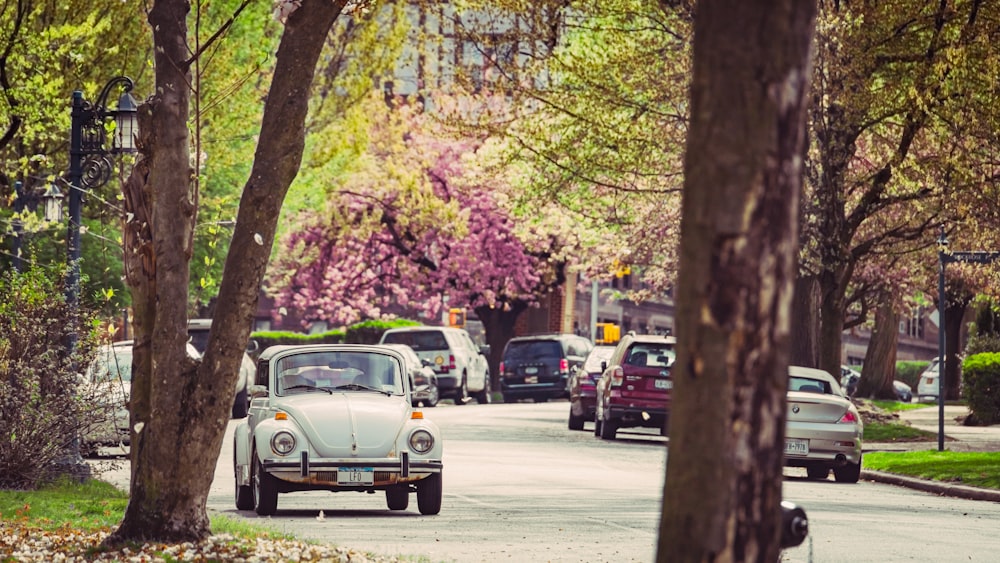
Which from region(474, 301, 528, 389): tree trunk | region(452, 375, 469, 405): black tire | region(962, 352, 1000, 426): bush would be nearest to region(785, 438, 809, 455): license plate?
region(962, 352, 1000, 426): bush

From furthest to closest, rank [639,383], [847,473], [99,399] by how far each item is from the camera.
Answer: [639,383] < [847,473] < [99,399]

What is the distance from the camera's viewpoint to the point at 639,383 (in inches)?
1051

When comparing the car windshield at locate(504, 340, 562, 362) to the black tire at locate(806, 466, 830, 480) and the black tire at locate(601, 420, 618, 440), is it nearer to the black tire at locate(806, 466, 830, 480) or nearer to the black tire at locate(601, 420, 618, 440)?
the black tire at locate(601, 420, 618, 440)

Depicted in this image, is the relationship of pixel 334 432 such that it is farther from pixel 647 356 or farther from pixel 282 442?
pixel 647 356

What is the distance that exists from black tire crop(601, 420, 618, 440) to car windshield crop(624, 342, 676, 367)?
1.21m

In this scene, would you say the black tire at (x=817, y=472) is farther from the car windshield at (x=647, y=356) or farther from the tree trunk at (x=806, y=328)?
the tree trunk at (x=806, y=328)

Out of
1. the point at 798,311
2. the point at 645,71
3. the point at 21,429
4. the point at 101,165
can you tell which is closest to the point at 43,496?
the point at 21,429

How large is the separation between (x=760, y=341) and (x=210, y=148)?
1166 inches

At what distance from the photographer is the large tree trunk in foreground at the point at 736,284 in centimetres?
496

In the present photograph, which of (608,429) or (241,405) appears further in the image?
(241,405)

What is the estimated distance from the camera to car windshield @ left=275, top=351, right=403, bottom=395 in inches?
605

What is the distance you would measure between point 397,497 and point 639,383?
11.5 meters

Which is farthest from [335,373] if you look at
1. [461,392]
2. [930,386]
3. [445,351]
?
[930,386]

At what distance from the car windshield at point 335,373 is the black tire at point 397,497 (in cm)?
90
